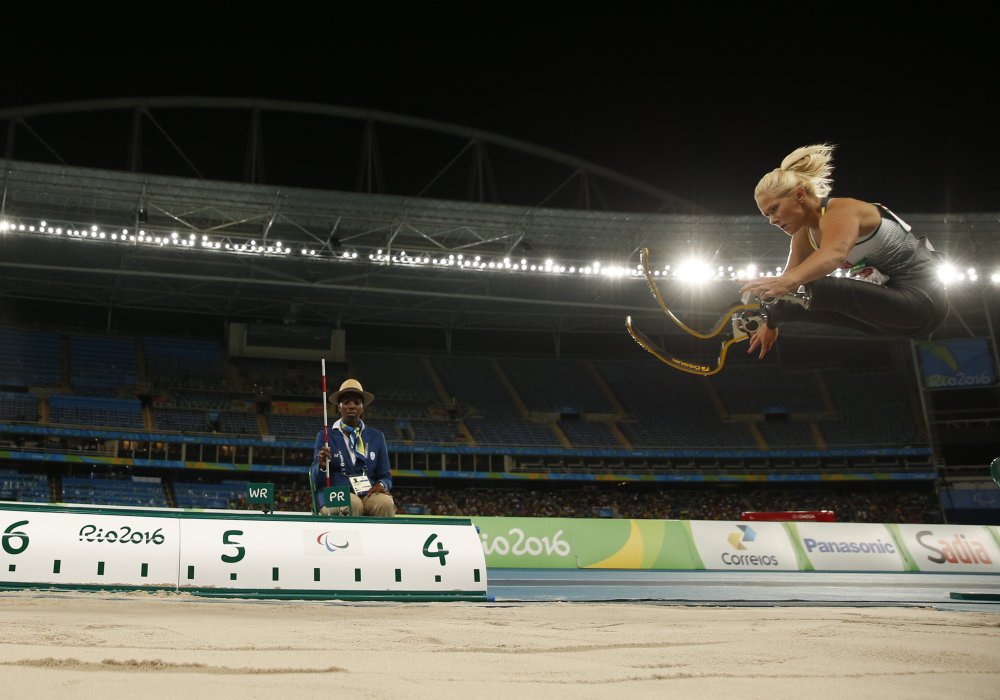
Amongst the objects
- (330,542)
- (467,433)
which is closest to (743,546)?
(330,542)

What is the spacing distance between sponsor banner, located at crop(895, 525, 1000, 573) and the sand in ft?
37.3

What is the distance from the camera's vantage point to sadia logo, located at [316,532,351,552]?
740 cm

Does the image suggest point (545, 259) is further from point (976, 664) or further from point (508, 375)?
point (976, 664)

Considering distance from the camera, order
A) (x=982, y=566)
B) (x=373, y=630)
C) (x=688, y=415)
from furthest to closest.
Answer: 1. (x=688, y=415)
2. (x=982, y=566)
3. (x=373, y=630)

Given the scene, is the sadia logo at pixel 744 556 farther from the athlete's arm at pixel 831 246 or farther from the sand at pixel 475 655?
the athlete's arm at pixel 831 246

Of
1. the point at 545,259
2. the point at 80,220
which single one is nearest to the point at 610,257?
the point at 545,259

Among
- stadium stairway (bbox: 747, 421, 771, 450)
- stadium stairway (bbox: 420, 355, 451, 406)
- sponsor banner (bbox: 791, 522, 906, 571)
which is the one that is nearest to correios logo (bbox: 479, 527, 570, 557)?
sponsor banner (bbox: 791, 522, 906, 571)

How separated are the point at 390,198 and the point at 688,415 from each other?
19.5m

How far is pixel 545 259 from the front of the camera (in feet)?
93.1

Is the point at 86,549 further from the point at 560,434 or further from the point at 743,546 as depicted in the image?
the point at 560,434

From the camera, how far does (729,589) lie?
10289 mm

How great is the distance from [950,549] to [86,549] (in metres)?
15.2

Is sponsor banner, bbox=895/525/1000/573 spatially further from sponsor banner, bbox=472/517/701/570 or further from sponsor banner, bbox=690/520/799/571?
sponsor banner, bbox=472/517/701/570

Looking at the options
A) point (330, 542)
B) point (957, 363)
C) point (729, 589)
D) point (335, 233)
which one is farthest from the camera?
point (957, 363)
